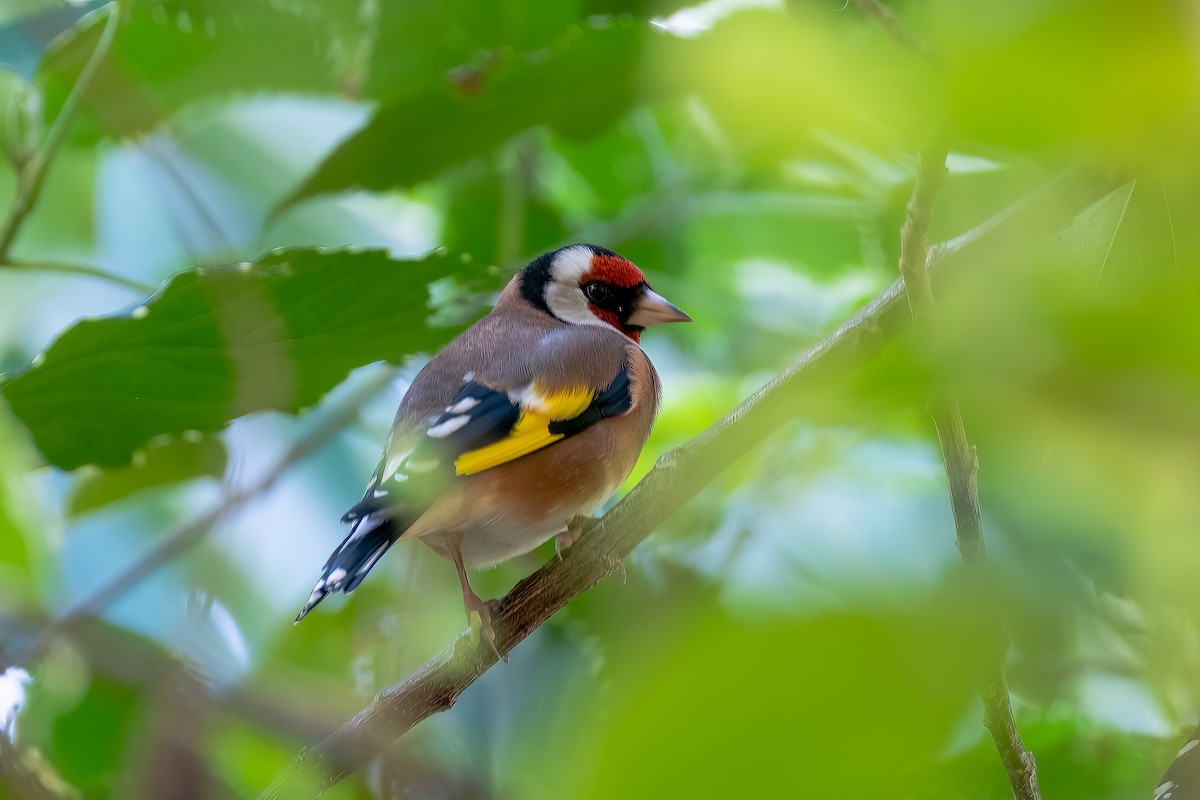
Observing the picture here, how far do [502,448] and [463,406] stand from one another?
143mm

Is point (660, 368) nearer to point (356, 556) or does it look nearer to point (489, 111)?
point (489, 111)

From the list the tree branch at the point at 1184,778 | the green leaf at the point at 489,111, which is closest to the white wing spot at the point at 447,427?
the green leaf at the point at 489,111

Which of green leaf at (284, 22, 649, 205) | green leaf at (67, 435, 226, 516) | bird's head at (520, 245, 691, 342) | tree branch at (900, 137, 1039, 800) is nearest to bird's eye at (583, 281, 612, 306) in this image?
bird's head at (520, 245, 691, 342)

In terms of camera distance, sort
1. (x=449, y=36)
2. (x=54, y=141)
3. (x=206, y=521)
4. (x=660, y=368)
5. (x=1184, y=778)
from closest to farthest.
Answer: (x=1184, y=778) < (x=54, y=141) < (x=206, y=521) < (x=449, y=36) < (x=660, y=368)

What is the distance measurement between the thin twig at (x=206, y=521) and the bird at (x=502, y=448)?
0.24 meters

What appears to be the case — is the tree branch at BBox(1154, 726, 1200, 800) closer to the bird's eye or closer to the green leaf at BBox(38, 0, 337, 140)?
the green leaf at BBox(38, 0, 337, 140)

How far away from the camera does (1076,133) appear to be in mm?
296

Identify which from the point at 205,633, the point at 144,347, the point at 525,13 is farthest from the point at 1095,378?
the point at 525,13

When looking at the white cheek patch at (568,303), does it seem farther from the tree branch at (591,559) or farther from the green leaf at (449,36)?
the tree branch at (591,559)

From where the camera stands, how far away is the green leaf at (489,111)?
5.83ft

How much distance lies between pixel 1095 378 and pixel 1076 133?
6 centimetres

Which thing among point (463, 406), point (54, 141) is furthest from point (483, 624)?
point (54, 141)

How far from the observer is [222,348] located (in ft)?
4.93

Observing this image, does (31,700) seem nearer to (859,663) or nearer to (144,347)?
(144,347)
